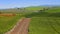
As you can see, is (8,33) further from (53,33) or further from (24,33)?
(53,33)

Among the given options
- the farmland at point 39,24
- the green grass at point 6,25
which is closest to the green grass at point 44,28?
the farmland at point 39,24

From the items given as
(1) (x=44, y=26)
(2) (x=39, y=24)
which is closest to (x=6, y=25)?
(2) (x=39, y=24)

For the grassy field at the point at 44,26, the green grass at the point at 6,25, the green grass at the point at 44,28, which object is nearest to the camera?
the green grass at the point at 44,28

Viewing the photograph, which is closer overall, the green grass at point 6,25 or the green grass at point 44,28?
the green grass at point 44,28

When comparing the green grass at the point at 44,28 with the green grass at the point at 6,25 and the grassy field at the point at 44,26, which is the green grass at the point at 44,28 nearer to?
the grassy field at the point at 44,26

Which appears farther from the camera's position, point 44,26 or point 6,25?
point 6,25

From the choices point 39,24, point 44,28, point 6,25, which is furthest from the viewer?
point 39,24

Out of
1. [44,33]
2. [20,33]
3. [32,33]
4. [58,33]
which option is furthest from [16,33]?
[58,33]

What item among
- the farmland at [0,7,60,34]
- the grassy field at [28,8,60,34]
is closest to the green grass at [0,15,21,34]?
the farmland at [0,7,60,34]

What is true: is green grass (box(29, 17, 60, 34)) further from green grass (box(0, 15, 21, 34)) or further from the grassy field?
green grass (box(0, 15, 21, 34))

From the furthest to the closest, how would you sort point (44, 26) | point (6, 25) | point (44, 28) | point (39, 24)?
point (39, 24) → point (6, 25) → point (44, 26) → point (44, 28)

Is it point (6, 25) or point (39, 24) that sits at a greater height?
point (6, 25)

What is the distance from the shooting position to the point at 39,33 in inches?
1116

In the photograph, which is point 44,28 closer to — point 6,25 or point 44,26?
point 44,26
